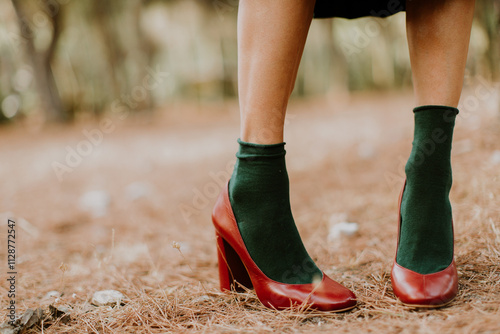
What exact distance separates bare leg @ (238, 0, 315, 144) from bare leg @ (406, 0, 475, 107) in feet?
0.83

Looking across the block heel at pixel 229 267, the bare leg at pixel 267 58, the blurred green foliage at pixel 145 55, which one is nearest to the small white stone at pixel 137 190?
the block heel at pixel 229 267

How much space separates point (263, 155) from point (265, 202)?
3.9 inches

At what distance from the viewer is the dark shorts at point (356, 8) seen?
3.19 feet

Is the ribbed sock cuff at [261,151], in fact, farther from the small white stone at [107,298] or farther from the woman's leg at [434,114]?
the small white stone at [107,298]

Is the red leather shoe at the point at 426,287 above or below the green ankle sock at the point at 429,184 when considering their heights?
below

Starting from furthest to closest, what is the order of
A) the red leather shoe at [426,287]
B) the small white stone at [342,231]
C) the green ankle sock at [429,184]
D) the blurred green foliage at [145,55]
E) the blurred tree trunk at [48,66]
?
the blurred green foliage at [145,55] → the blurred tree trunk at [48,66] → the small white stone at [342,231] → the green ankle sock at [429,184] → the red leather shoe at [426,287]

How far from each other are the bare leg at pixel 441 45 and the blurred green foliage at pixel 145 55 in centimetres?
267

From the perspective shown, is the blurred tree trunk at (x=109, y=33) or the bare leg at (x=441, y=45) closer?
the bare leg at (x=441, y=45)

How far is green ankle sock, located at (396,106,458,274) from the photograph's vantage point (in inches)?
32.5

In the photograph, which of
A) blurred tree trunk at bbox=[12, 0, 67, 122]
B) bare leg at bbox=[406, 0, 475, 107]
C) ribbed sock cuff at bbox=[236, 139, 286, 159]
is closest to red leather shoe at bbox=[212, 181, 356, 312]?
ribbed sock cuff at bbox=[236, 139, 286, 159]

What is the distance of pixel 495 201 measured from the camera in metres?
1.21

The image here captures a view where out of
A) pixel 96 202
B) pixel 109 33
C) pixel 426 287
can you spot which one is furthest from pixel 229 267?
pixel 109 33

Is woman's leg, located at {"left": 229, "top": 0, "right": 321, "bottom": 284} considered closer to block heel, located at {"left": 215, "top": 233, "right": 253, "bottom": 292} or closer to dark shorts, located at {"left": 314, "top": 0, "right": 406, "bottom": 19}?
A: block heel, located at {"left": 215, "top": 233, "right": 253, "bottom": 292}

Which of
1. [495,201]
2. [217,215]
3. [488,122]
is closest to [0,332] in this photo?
[217,215]
